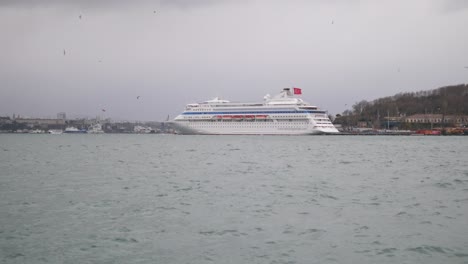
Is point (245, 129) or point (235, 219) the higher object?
point (245, 129)

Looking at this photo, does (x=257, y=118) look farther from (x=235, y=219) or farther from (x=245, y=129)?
(x=235, y=219)

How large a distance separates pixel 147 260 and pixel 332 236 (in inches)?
153

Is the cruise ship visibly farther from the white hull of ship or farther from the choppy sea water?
the choppy sea water

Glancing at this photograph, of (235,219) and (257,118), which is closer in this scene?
(235,219)

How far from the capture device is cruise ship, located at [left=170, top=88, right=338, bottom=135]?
310 feet

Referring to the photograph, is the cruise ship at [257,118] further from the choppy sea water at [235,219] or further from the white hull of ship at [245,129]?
the choppy sea water at [235,219]

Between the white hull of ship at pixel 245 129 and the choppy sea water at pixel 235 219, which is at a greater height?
the white hull of ship at pixel 245 129

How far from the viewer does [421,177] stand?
22250 millimetres

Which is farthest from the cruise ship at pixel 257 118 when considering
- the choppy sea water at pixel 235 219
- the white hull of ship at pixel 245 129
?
the choppy sea water at pixel 235 219

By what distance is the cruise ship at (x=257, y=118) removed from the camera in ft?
310

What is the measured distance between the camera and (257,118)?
3824 inches

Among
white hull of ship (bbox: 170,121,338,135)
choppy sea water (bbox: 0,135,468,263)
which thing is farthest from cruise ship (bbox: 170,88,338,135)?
choppy sea water (bbox: 0,135,468,263)

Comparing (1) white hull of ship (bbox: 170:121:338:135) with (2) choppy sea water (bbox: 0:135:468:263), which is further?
(1) white hull of ship (bbox: 170:121:338:135)

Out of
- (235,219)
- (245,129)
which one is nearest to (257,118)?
(245,129)
